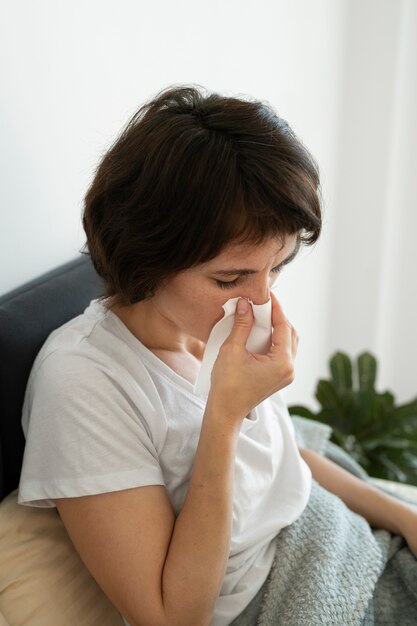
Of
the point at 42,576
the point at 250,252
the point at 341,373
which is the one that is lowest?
the point at 341,373

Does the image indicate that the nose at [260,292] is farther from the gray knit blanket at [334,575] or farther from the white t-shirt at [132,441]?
Result: the gray knit blanket at [334,575]

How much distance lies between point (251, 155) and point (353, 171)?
189cm

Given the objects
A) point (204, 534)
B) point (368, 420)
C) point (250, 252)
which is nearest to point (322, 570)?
point (204, 534)

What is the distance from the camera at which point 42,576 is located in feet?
3.32

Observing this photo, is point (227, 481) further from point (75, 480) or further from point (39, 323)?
point (39, 323)

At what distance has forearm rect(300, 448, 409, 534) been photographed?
1.31 meters

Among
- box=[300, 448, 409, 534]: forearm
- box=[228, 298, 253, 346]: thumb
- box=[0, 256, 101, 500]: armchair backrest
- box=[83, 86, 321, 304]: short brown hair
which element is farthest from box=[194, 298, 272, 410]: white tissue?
box=[300, 448, 409, 534]: forearm

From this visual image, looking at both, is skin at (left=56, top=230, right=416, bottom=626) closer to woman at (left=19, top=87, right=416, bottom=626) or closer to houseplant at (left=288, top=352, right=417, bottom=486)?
woman at (left=19, top=87, right=416, bottom=626)

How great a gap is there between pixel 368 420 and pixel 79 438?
4.28ft

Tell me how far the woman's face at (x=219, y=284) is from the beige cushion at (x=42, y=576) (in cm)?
35

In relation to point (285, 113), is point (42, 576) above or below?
below

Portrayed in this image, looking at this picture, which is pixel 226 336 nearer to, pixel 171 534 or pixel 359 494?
pixel 171 534

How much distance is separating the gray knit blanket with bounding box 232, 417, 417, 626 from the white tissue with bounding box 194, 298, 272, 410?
0.30 m

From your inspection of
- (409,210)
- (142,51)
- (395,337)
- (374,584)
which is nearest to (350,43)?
(409,210)
